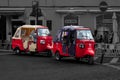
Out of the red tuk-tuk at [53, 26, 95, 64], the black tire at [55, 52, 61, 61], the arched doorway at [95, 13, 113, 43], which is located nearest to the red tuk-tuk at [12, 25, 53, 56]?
the black tire at [55, 52, 61, 61]

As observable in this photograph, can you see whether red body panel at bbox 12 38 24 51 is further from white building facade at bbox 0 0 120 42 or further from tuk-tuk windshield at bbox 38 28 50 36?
white building facade at bbox 0 0 120 42

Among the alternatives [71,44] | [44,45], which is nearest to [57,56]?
[71,44]

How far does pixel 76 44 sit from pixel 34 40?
226 inches

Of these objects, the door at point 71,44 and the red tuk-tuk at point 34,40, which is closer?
the door at point 71,44

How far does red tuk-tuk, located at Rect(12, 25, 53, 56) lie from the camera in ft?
90.7

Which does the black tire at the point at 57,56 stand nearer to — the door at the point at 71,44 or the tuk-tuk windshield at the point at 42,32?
the door at the point at 71,44

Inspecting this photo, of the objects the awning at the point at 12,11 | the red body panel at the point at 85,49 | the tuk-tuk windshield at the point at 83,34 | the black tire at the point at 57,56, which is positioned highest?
the awning at the point at 12,11

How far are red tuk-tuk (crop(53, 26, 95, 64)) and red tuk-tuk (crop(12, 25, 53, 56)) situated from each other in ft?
10.5

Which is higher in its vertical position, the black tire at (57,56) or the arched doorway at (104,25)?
the arched doorway at (104,25)

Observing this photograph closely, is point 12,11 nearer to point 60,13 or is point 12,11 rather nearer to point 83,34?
point 60,13

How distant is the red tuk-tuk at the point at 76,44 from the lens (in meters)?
22.4

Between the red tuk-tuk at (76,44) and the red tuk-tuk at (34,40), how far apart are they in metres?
3.19

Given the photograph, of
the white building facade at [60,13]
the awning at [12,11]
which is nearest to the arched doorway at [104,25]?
the white building facade at [60,13]

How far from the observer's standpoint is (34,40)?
91.5 ft
